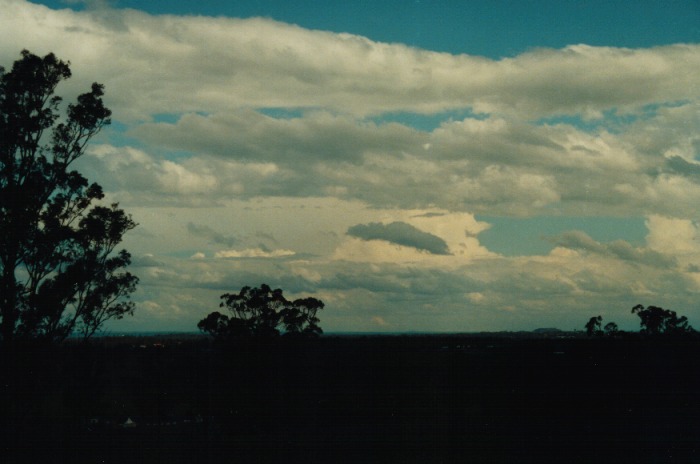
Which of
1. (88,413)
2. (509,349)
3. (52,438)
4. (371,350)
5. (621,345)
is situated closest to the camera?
(52,438)

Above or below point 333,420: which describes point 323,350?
above

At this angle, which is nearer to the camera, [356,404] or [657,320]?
[356,404]

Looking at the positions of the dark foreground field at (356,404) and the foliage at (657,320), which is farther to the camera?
the foliage at (657,320)

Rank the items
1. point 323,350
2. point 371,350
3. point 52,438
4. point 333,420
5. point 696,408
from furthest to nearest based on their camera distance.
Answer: point 371,350 → point 323,350 → point 696,408 → point 333,420 → point 52,438

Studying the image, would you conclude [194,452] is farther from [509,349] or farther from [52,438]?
[509,349]

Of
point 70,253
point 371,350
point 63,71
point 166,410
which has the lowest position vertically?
point 166,410

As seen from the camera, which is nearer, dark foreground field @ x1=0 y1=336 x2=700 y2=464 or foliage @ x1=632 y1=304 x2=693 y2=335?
dark foreground field @ x1=0 y1=336 x2=700 y2=464

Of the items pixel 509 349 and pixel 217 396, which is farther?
pixel 509 349

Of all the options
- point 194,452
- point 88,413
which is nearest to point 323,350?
point 88,413
